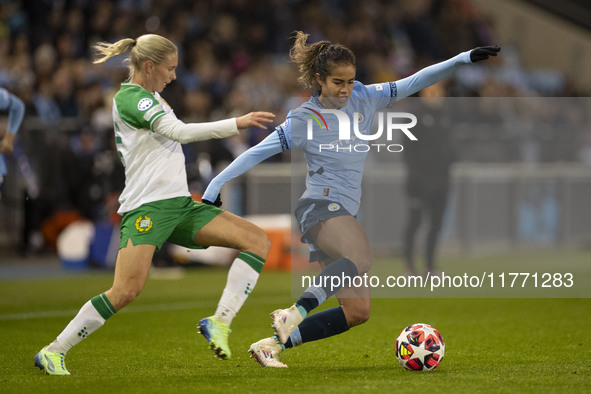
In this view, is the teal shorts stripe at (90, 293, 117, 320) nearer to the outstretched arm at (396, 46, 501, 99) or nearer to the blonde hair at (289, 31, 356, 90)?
the blonde hair at (289, 31, 356, 90)

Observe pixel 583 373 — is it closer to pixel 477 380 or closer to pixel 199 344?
pixel 477 380

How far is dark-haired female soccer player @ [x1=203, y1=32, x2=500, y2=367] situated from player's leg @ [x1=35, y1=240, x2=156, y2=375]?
1.89ft

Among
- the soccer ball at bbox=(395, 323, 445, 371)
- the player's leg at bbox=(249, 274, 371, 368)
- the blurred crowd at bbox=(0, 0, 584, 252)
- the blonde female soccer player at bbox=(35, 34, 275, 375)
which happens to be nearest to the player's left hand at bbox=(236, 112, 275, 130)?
the blonde female soccer player at bbox=(35, 34, 275, 375)

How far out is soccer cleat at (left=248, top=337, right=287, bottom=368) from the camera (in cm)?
586

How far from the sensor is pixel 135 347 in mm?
7164

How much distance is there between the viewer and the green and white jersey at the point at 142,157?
5.73 m

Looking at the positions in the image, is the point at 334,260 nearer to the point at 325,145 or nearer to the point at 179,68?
the point at 325,145

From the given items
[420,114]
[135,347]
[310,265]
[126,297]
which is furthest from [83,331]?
[310,265]

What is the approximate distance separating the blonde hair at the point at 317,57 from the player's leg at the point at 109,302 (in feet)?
4.59

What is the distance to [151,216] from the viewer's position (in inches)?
224

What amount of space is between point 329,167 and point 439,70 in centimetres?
90

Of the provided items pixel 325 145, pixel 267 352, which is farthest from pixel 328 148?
pixel 267 352

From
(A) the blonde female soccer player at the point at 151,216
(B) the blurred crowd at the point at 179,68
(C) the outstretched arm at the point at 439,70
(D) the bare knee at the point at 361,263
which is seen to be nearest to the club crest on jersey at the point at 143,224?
(A) the blonde female soccer player at the point at 151,216

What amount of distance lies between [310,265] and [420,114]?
287cm
